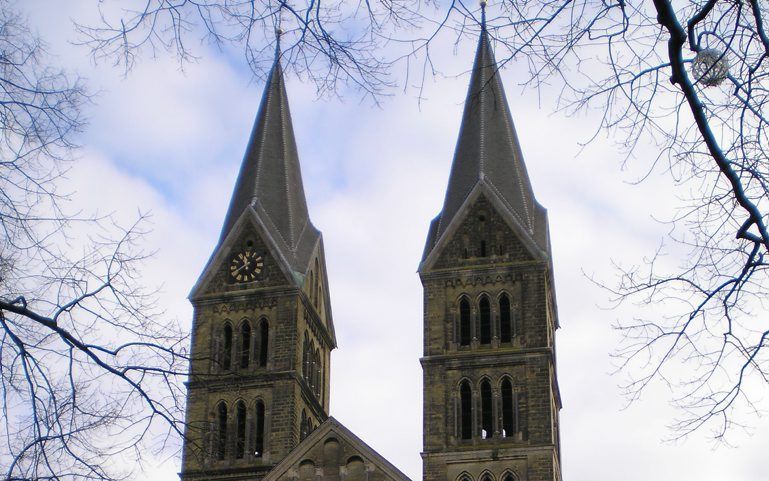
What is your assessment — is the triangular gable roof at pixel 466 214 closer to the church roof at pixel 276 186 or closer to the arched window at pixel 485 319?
the arched window at pixel 485 319

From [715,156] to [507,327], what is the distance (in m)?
32.2

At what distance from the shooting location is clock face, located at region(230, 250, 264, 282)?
44.3m

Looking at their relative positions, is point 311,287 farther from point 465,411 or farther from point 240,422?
point 465,411

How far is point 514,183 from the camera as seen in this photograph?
1743 inches

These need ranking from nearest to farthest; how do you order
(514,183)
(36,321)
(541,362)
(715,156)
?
(715,156) → (36,321) → (541,362) → (514,183)

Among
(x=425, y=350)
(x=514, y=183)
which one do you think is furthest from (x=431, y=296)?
(x=514, y=183)

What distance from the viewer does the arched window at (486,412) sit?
3994 cm

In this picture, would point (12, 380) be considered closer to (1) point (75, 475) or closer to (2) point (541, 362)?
(1) point (75, 475)

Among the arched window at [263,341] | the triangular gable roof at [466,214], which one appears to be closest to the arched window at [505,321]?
the triangular gable roof at [466,214]

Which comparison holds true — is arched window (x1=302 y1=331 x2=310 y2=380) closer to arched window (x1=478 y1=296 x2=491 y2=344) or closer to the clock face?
the clock face

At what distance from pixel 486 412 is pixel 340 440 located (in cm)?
500

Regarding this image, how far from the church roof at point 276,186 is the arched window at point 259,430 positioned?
4914mm

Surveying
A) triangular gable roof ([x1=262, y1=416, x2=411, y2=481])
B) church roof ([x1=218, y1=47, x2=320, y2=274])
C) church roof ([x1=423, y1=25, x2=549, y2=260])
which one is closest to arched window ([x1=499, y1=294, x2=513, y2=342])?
church roof ([x1=423, y1=25, x2=549, y2=260])

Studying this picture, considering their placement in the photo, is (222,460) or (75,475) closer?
(75,475)
